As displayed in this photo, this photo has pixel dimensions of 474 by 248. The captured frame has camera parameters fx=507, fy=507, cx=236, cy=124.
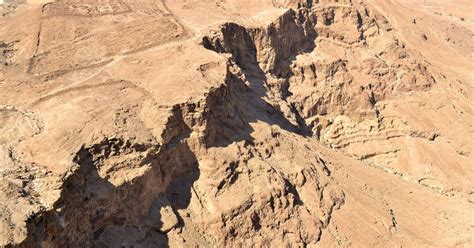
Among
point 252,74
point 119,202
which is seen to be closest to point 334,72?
point 252,74

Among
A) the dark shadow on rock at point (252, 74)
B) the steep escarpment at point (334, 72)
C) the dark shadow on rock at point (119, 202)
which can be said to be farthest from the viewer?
the steep escarpment at point (334, 72)

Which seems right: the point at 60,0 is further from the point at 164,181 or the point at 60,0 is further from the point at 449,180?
the point at 449,180

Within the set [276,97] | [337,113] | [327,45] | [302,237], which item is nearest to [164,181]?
[302,237]

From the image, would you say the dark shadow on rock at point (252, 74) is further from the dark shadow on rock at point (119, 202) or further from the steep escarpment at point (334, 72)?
the dark shadow on rock at point (119, 202)

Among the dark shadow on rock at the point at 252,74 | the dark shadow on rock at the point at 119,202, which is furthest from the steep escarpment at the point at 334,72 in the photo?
the dark shadow on rock at the point at 119,202

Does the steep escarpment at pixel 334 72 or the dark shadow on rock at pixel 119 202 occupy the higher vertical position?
the dark shadow on rock at pixel 119 202

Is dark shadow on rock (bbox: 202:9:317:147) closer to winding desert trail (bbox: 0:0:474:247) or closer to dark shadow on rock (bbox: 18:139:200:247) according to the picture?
winding desert trail (bbox: 0:0:474:247)

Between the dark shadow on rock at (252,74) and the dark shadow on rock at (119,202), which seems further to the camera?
the dark shadow on rock at (252,74)

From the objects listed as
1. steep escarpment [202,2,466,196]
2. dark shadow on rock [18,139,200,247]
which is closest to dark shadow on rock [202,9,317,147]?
steep escarpment [202,2,466,196]
